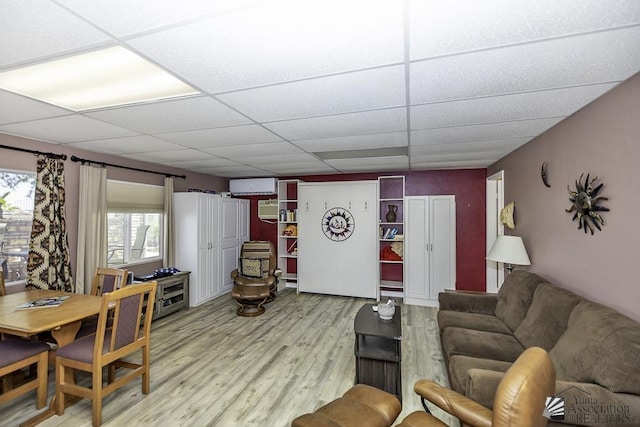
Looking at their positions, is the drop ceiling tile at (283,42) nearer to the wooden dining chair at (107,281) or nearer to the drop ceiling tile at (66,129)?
the drop ceiling tile at (66,129)

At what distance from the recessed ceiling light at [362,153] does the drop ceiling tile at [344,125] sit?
0.85 meters

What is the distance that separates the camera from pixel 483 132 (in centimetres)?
283

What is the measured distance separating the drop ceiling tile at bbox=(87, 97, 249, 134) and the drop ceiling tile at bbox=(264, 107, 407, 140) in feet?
1.36

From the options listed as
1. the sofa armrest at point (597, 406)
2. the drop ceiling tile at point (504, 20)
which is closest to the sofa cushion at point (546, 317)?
the sofa armrest at point (597, 406)

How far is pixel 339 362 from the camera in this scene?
9.93 ft

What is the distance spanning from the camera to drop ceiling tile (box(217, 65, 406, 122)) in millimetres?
1710

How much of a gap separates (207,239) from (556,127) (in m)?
4.85

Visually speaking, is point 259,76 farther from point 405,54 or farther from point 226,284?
point 226,284

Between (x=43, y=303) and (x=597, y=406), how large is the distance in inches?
152

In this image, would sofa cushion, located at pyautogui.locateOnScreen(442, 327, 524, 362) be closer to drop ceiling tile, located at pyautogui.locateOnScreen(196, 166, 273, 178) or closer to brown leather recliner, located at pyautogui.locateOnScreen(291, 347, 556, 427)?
brown leather recliner, located at pyautogui.locateOnScreen(291, 347, 556, 427)

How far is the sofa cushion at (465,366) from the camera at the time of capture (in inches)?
76.2

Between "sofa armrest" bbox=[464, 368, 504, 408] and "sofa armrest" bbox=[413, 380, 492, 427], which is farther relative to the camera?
"sofa armrest" bbox=[464, 368, 504, 408]

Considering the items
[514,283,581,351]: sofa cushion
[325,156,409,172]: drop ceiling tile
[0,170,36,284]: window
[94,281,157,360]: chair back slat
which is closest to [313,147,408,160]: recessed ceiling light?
[325,156,409,172]: drop ceiling tile

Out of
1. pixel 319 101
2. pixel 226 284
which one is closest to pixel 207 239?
pixel 226 284
